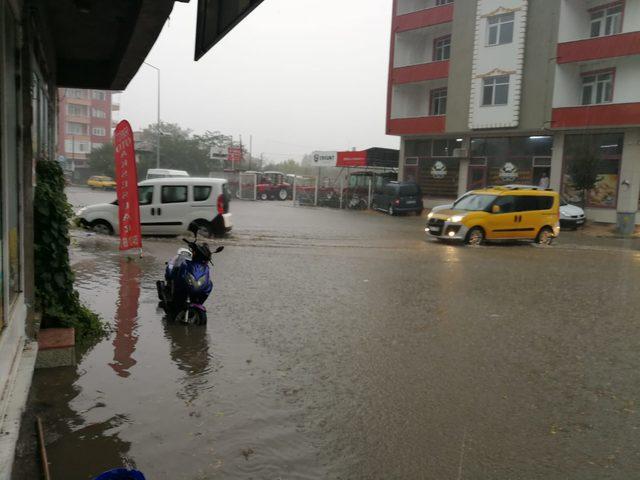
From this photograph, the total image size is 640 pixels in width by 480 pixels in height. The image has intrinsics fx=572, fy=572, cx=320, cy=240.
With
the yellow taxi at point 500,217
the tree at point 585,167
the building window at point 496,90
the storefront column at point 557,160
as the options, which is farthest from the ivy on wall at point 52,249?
the building window at point 496,90

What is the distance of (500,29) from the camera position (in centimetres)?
2948

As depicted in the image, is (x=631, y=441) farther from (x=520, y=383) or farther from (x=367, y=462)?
(x=367, y=462)

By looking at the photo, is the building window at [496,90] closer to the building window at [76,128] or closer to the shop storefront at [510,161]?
the shop storefront at [510,161]

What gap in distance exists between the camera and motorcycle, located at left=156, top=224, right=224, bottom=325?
6.78 meters

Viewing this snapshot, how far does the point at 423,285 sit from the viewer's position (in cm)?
1066

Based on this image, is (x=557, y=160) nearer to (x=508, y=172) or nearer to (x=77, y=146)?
(x=508, y=172)

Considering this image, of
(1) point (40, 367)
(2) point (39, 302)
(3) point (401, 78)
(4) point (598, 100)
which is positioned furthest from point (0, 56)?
(3) point (401, 78)

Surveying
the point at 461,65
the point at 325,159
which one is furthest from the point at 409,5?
the point at 325,159

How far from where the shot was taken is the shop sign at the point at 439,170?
33.1 meters

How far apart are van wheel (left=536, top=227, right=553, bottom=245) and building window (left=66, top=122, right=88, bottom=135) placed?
8518cm

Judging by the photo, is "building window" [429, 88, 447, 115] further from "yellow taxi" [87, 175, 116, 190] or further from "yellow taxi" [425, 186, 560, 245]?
"yellow taxi" [87, 175, 116, 190]

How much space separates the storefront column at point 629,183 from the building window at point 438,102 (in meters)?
10.7

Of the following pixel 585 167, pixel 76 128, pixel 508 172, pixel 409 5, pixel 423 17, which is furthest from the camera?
pixel 76 128

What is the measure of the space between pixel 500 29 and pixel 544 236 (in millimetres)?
15425
